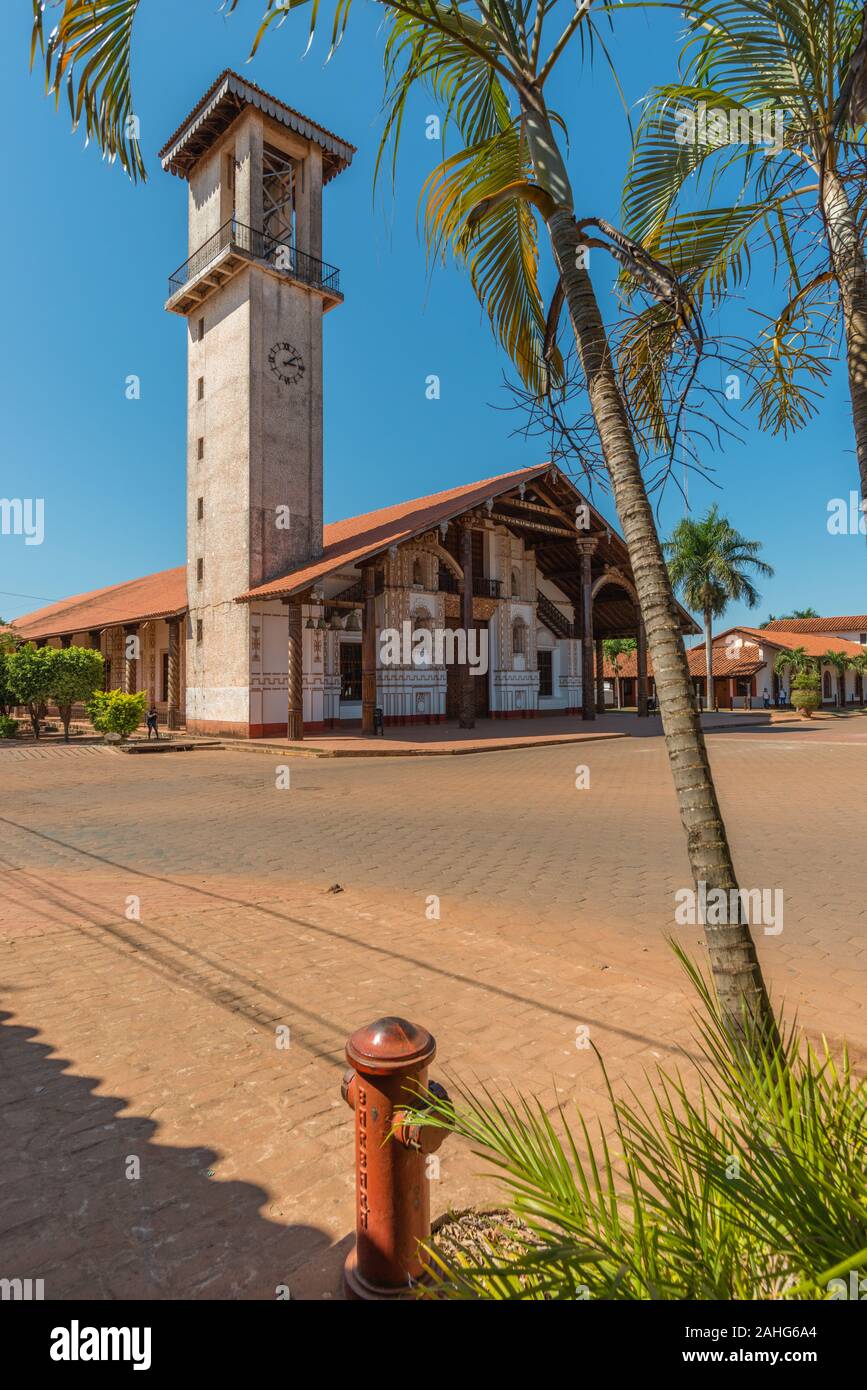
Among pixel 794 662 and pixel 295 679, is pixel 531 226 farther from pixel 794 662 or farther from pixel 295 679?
pixel 794 662

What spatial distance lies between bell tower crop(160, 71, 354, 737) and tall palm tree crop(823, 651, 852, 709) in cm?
4245

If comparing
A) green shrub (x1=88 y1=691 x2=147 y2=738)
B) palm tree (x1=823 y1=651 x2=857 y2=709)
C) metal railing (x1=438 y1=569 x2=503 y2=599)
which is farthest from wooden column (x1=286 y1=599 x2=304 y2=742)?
palm tree (x1=823 y1=651 x2=857 y2=709)

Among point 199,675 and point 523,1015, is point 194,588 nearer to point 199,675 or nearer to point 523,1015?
point 199,675

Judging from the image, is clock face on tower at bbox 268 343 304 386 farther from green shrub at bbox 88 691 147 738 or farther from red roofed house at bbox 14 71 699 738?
green shrub at bbox 88 691 147 738

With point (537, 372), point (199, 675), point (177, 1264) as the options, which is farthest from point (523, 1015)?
point (199, 675)

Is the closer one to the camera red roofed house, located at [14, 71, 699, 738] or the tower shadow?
the tower shadow

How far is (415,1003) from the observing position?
391 centimetres

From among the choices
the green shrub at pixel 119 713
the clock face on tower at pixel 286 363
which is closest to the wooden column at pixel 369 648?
the green shrub at pixel 119 713

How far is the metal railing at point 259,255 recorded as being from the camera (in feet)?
72.8

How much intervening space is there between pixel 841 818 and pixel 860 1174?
29.9 ft

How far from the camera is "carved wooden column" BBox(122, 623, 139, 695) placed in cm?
2915

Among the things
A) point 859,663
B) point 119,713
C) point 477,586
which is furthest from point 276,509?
point 859,663

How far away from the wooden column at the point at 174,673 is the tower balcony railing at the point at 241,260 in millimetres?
11448

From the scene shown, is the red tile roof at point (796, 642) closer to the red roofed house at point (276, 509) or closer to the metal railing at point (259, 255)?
the red roofed house at point (276, 509)
